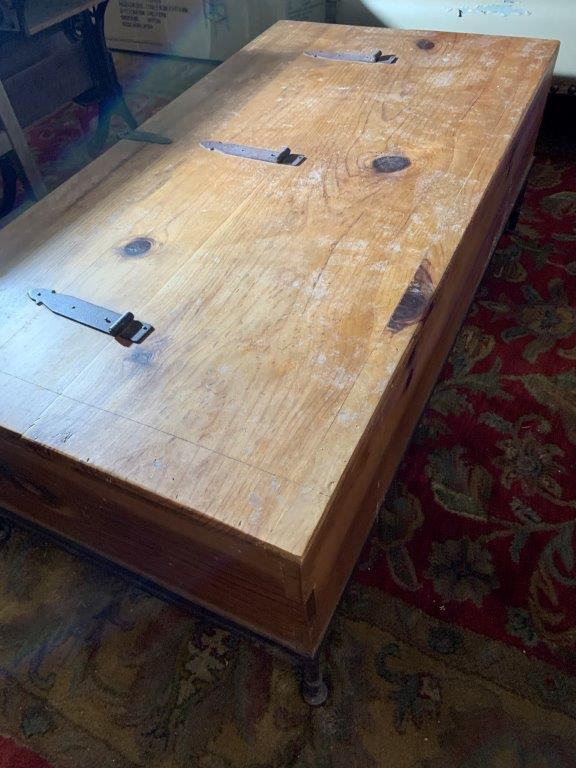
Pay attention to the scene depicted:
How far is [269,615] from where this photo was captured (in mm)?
687

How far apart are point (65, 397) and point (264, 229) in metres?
0.37

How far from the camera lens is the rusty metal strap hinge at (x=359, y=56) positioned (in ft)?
4.05

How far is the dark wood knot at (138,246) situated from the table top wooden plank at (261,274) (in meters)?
0.01

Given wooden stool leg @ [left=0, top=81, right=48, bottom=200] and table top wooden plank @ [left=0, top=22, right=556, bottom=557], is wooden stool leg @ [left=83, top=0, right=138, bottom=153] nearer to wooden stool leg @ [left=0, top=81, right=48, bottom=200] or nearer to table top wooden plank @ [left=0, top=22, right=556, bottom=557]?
wooden stool leg @ [left=0, top=81, right=48, bottom=200]

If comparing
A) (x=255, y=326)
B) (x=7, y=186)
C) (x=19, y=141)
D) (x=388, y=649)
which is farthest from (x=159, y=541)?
(x=7, y=186)

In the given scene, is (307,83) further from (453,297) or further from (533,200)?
(533,200)

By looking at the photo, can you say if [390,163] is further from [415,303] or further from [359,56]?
[359,56]

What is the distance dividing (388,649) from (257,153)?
0.80m

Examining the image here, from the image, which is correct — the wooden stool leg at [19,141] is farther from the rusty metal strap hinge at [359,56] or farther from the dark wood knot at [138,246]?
the dark wood knot at [138,246]

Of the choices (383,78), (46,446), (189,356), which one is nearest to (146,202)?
(189,356)

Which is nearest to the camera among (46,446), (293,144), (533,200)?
(46,446)

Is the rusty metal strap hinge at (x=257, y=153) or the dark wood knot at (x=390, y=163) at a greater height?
the rusty metal strap hinge at (x=257, y=153)

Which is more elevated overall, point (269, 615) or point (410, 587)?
point (269, 615)

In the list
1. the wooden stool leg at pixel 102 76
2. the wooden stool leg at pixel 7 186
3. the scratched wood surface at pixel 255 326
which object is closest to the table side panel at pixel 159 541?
the scratched wood surface at pixel 255 326
